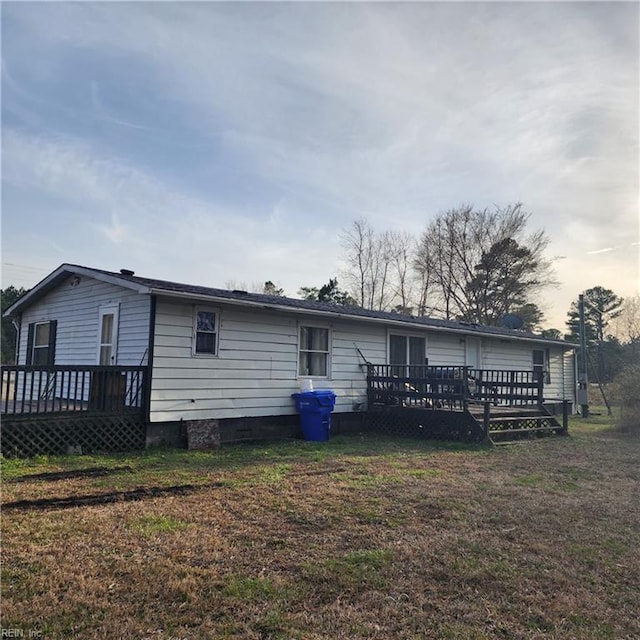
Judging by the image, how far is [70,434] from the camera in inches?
310

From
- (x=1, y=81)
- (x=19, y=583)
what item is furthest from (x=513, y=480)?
(x=1, y=81)

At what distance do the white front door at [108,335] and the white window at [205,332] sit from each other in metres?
1.75

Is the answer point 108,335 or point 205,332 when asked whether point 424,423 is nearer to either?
point 205,332

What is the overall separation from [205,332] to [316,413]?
286cm

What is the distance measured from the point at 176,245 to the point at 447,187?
10.8m

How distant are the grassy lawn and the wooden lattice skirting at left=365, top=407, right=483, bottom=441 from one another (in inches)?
130

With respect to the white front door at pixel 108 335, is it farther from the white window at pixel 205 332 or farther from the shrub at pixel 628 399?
the shrub at pixel 628 399

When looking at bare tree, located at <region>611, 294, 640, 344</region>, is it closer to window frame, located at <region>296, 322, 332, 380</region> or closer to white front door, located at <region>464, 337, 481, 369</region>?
white front door, located at <region>464, 337, 481, 369</region>

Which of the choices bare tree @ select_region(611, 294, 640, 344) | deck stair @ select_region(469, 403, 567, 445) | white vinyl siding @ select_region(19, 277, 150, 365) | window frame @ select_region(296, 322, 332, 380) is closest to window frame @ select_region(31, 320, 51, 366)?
white vinyl siding @ select_region(19, 277, 150, 365)

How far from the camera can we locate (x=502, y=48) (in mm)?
8562

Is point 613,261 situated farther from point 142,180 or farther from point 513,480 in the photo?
point 142,180

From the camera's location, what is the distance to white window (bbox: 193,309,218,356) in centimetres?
928

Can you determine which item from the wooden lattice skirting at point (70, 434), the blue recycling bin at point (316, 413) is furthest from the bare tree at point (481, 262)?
the wooden lattice skirting at point (70, 434)

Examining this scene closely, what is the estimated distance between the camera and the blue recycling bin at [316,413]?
10.2m
